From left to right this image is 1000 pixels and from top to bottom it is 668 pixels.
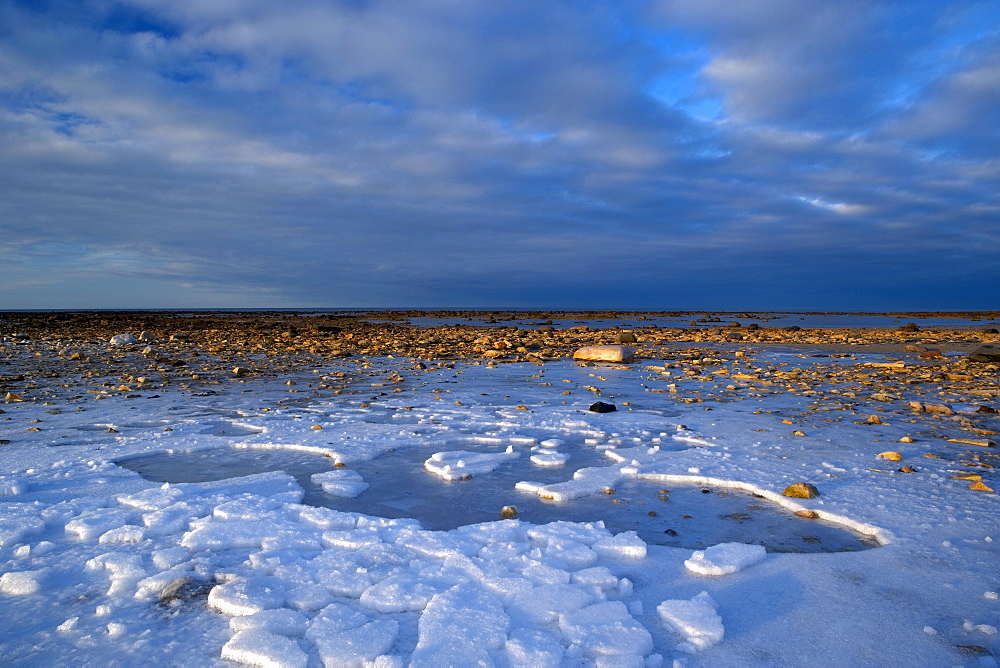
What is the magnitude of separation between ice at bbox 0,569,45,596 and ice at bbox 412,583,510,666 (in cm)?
169

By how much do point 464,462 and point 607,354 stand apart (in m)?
8.57

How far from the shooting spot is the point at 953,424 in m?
5.68

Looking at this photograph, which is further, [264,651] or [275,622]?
[275,622]

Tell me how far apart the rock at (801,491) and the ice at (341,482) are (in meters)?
2.78

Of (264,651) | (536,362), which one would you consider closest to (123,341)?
(536,362)

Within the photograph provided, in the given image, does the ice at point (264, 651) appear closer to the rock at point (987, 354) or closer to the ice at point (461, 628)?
the ice at point (461, 628)

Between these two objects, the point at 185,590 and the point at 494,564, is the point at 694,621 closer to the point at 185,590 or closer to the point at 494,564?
the point at 494,564

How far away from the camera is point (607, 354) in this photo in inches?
490

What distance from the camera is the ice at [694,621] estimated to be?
2012 mm

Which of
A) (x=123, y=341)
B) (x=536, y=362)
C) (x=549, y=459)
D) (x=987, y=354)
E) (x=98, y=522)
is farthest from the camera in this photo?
(x=123, y=341)

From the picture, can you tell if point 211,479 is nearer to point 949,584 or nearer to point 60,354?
point 949,584

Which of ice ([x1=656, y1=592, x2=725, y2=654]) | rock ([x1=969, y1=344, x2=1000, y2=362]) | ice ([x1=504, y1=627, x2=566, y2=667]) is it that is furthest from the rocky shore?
ice ([x1=504, y1=627, x2=566, y2=667])

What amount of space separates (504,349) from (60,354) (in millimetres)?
10836

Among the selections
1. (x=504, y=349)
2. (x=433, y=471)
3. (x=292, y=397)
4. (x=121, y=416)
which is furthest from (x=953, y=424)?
(x=504, y=349)
